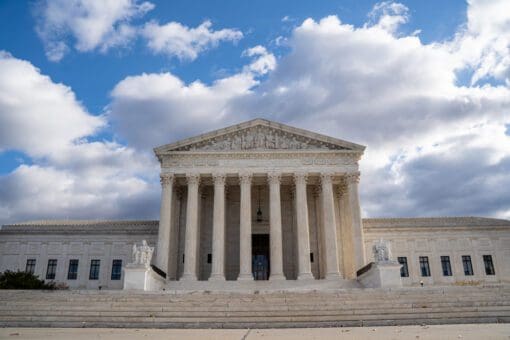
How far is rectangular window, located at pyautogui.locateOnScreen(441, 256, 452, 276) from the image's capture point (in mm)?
44097

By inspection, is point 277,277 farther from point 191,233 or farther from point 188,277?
point 191,233

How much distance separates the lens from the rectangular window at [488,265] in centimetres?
4419

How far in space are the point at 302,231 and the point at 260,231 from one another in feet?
20.3

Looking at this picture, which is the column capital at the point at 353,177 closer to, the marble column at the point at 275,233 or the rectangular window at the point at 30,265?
the marble column at the point at 275,233

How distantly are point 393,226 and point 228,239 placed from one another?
17.8 metres

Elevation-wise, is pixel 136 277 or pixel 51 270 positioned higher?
pixel 51 270

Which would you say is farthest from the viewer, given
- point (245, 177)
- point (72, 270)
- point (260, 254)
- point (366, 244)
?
point (366, 244)

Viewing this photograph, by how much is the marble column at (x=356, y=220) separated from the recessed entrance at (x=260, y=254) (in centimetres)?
885

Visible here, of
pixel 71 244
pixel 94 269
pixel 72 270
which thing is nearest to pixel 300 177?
pixel 94 269

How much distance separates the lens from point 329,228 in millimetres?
35219

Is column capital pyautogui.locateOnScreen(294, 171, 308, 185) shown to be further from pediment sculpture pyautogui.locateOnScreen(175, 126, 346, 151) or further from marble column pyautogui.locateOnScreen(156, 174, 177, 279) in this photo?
marble column pyautogui.locateOnScreen(156, 174, 177, 279)

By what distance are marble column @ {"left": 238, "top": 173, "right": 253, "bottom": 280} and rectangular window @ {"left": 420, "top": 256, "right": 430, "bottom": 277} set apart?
804 inches

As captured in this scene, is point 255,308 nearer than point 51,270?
Yes

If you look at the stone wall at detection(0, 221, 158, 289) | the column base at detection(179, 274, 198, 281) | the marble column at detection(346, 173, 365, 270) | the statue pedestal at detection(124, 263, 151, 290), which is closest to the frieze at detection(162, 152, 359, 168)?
the marble column at detection(346, 173, 365, 270)
